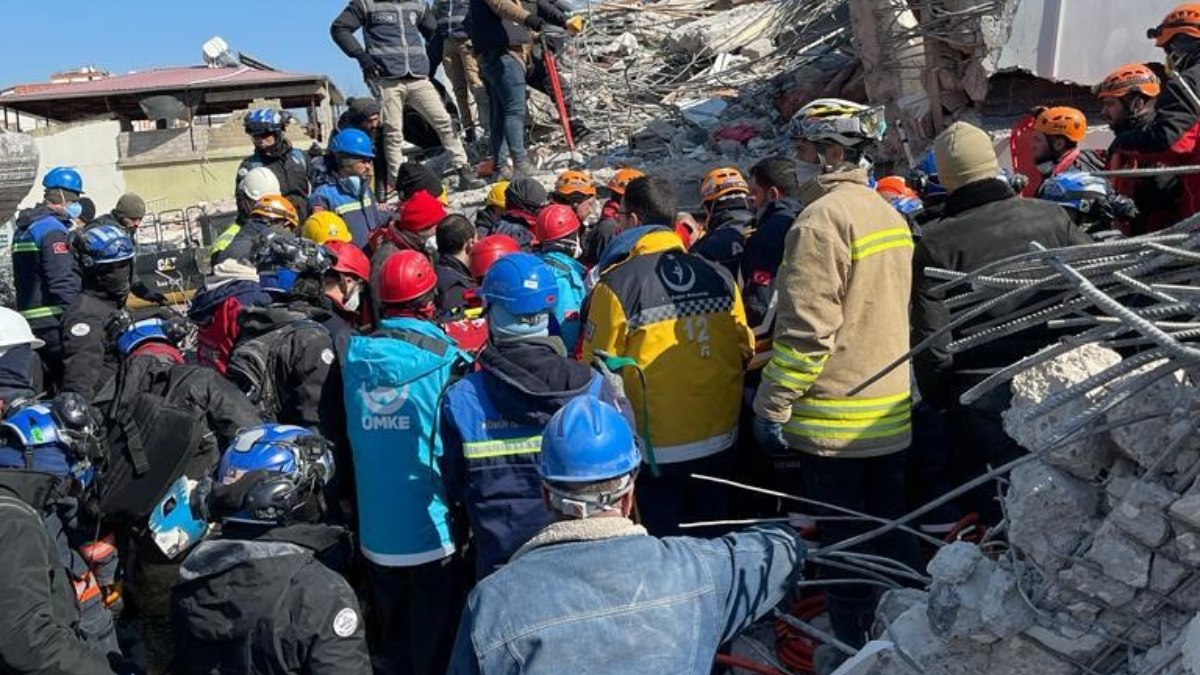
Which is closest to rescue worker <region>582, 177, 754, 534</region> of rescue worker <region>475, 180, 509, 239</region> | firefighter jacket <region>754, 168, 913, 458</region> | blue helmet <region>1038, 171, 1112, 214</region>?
firefighter jacket <region>754, 168, 913, 458</region>

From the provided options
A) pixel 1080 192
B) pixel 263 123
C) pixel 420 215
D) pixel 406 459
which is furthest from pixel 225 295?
pixel 1080 192

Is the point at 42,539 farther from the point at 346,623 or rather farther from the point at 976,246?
the point at 976,246

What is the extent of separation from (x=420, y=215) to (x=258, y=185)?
4.47 feet

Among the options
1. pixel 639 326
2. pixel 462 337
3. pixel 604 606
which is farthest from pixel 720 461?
pixel 604 606

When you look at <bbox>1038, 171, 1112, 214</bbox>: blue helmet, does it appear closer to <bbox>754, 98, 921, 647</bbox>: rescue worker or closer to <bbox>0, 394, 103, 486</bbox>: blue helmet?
<bbox>754, 98, 921, 647</bbox>: rescue worker

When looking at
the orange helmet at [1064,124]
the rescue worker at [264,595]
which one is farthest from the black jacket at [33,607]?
the orange helmet at [1064,124]

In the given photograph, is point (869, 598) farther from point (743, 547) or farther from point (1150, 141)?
point (1150, 141)

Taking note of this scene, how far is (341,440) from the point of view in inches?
183

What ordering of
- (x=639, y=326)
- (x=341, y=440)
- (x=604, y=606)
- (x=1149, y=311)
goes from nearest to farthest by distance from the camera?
(x=1149, y=311)
(x=604, y=606)
(x=639, y=326)
(x=341, y=440)

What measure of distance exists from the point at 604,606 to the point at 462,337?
2.99 metres

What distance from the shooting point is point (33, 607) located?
10.8ft

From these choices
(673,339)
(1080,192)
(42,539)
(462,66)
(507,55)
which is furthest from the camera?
(462,66)

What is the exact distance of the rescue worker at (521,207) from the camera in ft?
22.7

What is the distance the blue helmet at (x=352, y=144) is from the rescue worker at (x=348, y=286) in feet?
6.60
